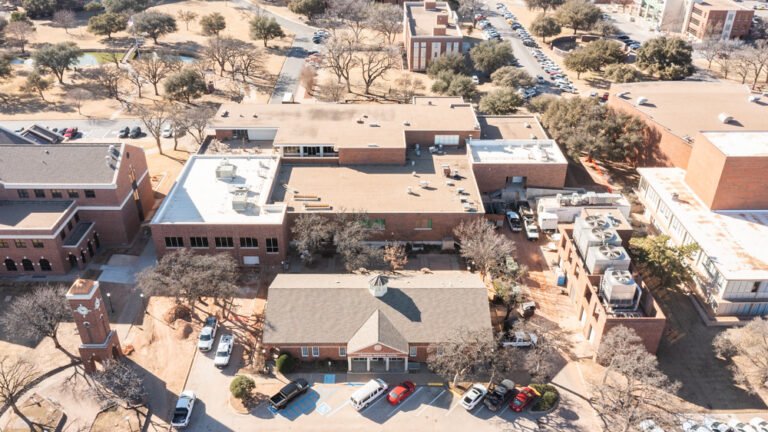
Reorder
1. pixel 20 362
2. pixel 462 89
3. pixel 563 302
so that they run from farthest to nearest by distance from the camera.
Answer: pixel 462 89 → pixel 563 302 → pixel 20 362

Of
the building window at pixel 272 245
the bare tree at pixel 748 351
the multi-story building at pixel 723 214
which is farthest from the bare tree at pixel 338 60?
the bare tree at pixel 748 351

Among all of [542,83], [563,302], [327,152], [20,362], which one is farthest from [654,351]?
[542,83]

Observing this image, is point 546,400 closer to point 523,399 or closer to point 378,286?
point 523,399

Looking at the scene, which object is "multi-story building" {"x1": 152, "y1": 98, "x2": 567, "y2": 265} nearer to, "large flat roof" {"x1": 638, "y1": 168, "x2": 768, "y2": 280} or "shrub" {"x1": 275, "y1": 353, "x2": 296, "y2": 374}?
"large flat roof" {"x1": 638, "y1": 168, "x2": 768, "y2": 280}

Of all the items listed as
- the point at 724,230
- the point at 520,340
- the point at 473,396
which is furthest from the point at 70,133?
the point at 724,230

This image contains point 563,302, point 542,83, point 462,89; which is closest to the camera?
point 563,302

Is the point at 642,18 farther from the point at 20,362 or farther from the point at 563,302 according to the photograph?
the point at 20,362
